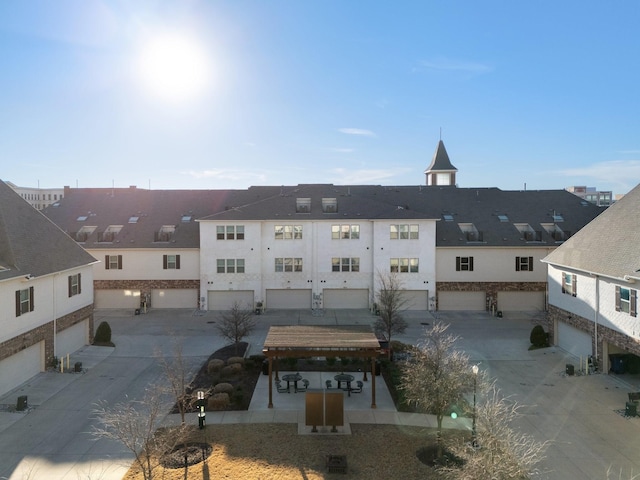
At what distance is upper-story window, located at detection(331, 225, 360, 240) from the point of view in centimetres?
3681

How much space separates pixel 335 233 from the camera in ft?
121

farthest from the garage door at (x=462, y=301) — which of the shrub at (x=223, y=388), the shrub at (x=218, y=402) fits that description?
the shrub at (x=218, y=402)

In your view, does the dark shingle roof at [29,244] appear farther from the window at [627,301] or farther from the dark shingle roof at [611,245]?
the dark shingle roof at [611,245]

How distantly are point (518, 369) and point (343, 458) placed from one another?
13329mm

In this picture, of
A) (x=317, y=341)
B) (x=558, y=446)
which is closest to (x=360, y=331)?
(x=317, y=341)

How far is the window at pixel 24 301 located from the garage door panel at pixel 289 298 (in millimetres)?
19172

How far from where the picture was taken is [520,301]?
36875mm

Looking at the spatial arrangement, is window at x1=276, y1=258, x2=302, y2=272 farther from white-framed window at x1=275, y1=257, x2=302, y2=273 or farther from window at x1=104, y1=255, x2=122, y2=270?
window at x1=104, y1=255, x2=122, y2=270

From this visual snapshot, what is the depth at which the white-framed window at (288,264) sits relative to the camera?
121 feet

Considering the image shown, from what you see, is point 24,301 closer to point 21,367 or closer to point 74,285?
point 21,367

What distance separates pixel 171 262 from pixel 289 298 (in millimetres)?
10676

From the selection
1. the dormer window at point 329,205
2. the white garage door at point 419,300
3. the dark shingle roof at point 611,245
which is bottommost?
the white garage door at point 419,300

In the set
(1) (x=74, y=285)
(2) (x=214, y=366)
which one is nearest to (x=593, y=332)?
(2) (x=214, y=366)

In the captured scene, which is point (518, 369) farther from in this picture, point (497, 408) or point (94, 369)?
point (94, 369)
